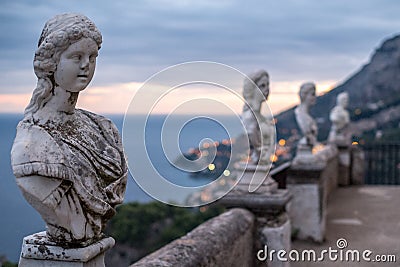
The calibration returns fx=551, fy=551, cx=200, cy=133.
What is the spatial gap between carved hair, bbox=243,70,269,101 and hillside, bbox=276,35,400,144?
19.9m

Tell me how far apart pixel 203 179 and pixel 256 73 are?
5.31 ft

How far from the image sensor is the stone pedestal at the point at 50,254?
238 centimetres

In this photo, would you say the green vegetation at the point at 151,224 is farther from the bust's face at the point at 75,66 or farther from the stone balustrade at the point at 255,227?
the bust's face at the point at 75,66

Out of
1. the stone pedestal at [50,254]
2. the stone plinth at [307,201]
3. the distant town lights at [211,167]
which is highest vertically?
the distant town lights at [211,167]

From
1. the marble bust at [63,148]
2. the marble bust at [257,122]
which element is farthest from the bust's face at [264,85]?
the marble bust at [63,148]

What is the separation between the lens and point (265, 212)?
5.86 metres

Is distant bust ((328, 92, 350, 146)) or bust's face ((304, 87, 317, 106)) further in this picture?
distant bust ((328, 92, 350, 146))

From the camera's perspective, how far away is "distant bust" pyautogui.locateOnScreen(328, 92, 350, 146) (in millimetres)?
13414

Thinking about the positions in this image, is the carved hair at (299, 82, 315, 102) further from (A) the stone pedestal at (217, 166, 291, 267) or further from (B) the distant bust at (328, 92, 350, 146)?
(B) the distant bust at (328, 92, 350, 146)

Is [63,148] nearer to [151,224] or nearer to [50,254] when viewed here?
[50,254]

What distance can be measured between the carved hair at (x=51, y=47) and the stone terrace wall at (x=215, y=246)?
1.52 m

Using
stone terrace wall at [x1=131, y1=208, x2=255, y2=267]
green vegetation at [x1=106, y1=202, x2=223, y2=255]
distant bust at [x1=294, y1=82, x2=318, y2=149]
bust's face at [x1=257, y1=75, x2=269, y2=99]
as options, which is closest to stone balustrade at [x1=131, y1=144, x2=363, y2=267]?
stone terrace wall at [x1=131, y1=208, x2=255, y2=267]

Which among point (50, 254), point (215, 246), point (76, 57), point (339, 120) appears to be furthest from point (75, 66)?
point (339, 120)

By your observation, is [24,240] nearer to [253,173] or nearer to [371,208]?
[253,173]
